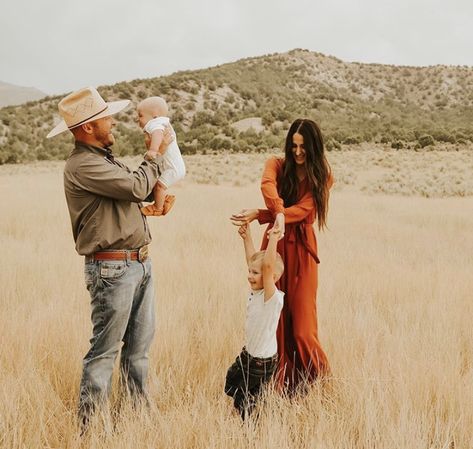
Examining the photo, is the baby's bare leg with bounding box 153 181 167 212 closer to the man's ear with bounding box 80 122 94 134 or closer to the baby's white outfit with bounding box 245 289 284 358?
the man's ear with bounding box 80 122 94 134

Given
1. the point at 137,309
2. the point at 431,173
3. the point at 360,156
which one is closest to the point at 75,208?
the point at 137,309

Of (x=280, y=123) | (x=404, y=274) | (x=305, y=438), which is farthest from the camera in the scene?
(x=280, y=123)

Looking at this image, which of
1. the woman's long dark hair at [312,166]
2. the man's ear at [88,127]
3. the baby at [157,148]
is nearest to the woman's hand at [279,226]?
the woman's long dark hair at [312,166]

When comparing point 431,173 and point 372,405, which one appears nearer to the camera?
point 372,405

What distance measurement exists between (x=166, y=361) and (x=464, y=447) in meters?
2.07

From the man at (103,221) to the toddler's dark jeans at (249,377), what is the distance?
75 cm

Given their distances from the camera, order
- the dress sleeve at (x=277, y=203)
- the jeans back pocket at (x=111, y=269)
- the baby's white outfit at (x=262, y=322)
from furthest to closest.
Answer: the dress sleeve at (x=277, y=203), the baby's white outfit at (x=262, y=322), the jeans back pocket at (x=111, y=269)

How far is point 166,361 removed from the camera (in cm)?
379

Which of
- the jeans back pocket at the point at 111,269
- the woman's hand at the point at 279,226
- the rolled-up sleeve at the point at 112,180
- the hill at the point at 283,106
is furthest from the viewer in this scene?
the hill at the point at 283,106

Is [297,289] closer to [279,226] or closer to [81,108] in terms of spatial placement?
[279,226]

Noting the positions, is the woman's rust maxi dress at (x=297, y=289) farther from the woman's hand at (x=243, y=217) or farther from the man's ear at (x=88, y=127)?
the man's ear at (x=88, y=127)

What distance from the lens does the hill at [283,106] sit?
124ft

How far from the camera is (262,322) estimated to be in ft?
9.73

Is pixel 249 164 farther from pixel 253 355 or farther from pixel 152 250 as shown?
pixel 253 355
